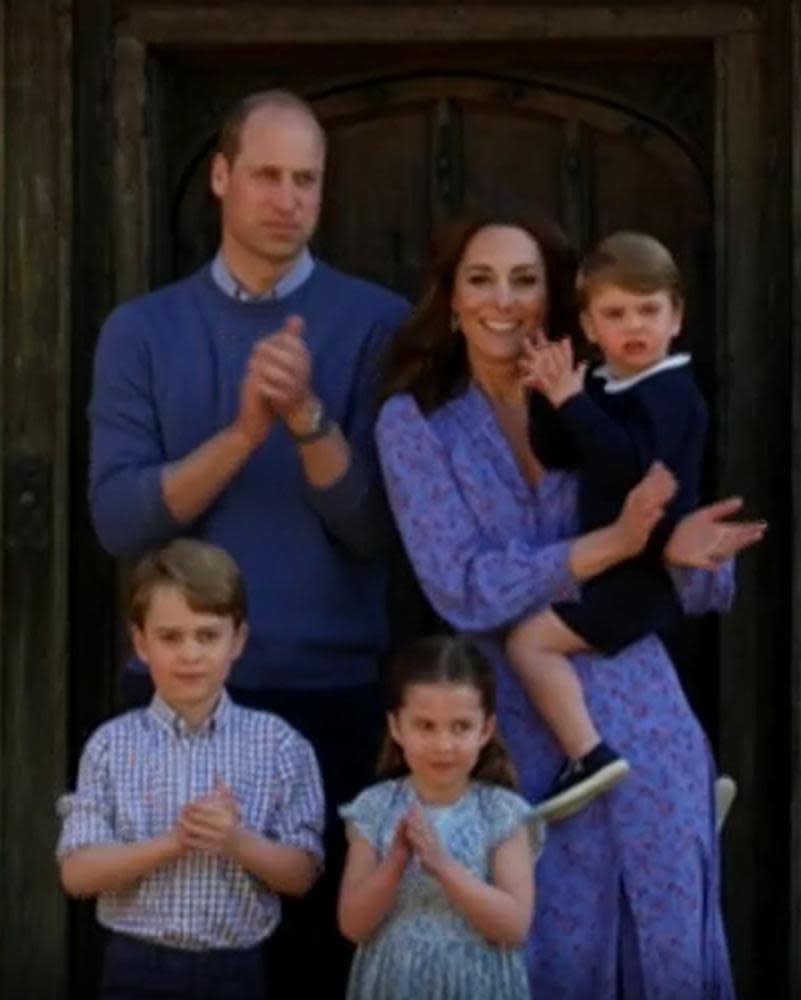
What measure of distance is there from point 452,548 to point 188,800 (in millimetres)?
668

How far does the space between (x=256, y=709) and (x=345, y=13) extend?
169 cm

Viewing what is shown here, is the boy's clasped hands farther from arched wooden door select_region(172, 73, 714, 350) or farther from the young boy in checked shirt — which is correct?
arched wooden door select_region(172, 73, 714, 350)

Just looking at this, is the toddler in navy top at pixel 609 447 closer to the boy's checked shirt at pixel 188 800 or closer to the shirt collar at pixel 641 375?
the shirt collar at pixel 641 375

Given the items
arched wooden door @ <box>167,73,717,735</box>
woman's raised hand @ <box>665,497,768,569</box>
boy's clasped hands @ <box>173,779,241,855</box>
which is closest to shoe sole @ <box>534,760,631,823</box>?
woman's raised hand @ <box>665,497,768,569</box>

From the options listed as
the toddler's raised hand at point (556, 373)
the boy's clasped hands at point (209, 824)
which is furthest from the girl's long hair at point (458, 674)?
the toddler's raised hand at point (556, 373)

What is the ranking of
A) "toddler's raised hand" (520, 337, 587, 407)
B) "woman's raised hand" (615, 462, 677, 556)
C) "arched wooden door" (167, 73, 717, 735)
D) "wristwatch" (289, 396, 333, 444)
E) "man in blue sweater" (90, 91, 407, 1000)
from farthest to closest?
"arched wooden door" (167, 73, 717, 735) → "man in blue sweater" (90, 91, 407, 1000) → "wristwatch" (289, 396, 333, 444) → "toddler's raised hand" (520, 337, 587, 407) → "woman's raised hand" (615, 462, 677, 556)

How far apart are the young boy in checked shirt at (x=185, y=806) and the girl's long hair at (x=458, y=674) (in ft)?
0.87

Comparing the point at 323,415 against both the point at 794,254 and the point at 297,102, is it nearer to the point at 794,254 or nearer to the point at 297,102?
the point at 297,102

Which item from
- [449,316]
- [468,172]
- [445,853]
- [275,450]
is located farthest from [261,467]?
[468,172]

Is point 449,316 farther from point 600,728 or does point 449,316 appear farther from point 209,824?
point 209,824

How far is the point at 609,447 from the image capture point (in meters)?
5.86

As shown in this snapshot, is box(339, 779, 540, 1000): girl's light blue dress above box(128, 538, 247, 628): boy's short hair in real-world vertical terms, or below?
below

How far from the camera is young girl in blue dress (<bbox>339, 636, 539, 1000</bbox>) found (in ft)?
18.7

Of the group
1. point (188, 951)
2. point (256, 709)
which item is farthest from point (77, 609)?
point (188, 951)
